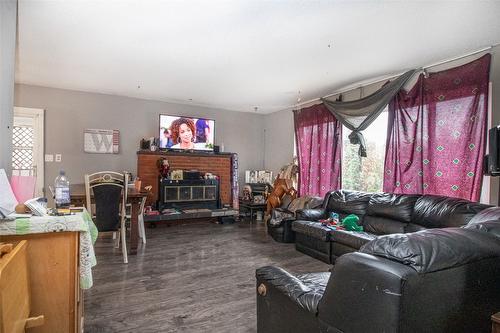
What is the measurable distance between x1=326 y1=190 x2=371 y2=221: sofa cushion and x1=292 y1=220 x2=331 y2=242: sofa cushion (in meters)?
0.48

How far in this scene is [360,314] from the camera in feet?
3.24

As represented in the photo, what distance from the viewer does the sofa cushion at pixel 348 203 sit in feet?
12.8

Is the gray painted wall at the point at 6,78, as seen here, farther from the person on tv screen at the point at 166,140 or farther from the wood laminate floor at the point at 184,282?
the person on tv screen at the point at 166,140

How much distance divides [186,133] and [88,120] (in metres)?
1.78

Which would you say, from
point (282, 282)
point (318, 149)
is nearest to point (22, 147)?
point (318, 149)

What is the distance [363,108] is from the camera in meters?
4.11

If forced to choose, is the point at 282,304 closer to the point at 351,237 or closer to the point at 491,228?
the point at 491,228

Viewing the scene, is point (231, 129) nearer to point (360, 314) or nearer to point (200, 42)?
point (200, 42)

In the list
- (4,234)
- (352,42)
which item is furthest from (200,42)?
(4,234)

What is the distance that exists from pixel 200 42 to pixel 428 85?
2.74 m

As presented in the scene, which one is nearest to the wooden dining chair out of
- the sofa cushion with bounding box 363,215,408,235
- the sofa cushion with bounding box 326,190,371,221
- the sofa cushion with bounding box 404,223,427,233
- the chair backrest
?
the chair backrest

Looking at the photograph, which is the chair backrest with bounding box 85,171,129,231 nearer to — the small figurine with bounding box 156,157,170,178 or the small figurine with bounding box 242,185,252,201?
the small figurine with bounding box 156,157,170,178

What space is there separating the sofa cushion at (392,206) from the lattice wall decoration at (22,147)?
548 cm

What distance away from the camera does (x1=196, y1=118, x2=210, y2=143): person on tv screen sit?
233 inches
